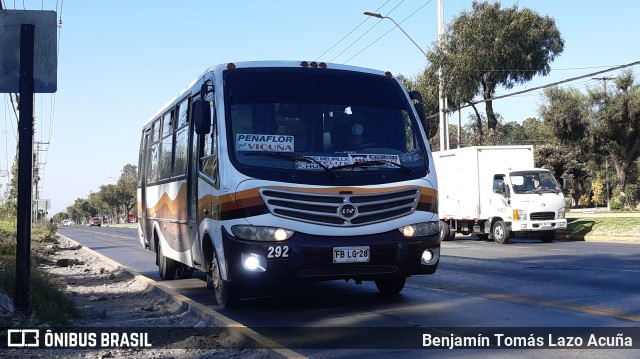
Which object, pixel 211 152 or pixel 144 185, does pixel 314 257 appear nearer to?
pixel 211 152

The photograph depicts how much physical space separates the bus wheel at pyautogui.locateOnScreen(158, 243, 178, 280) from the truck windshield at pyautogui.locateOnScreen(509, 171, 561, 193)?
1340 centimetres

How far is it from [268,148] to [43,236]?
30351 millimetres

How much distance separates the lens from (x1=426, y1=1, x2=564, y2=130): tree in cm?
3262

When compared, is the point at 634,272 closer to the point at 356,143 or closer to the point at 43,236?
the point at 356,143

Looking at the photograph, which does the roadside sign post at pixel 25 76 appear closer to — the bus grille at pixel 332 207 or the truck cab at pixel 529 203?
the bus grille at pixel 332 207

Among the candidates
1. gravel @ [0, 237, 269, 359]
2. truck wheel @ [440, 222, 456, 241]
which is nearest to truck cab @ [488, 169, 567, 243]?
truck wheel @ [440, 222, 456, 241]

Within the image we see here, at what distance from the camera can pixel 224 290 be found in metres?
8.75

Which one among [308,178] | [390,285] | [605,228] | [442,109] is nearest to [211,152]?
[308,178]

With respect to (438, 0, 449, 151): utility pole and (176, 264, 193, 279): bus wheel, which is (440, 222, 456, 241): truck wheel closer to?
(438, 0, 449, 151): utility pole

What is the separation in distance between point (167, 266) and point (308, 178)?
636 cm

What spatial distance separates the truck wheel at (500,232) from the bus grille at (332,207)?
1640 centimetres

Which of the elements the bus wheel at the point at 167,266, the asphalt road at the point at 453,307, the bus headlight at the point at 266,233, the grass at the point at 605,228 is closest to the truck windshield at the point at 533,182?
the grass at the point at 605,228

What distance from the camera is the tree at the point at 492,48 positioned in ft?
107

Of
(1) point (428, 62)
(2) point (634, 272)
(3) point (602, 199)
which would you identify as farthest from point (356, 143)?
(3) point (602, 199)
